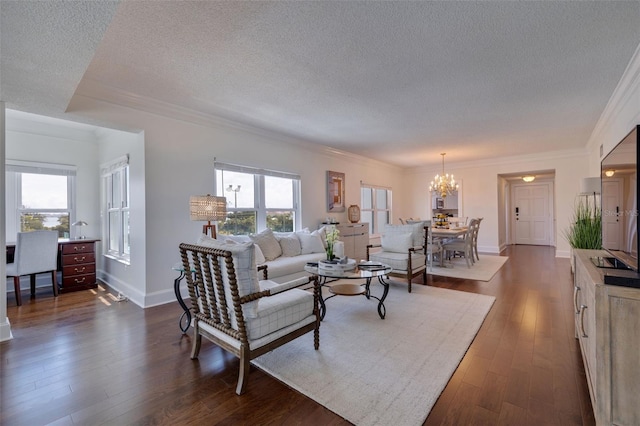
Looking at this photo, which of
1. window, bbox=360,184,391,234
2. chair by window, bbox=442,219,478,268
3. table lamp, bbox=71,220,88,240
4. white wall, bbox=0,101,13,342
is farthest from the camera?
window, bbox=360,184,391,234

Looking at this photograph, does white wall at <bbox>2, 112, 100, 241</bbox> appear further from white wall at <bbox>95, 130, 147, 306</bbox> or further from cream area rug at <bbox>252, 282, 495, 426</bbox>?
cream area rug at <bbox>252, 282, 495, 426</bbox>

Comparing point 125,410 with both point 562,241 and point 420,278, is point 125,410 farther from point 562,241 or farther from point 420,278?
point 562,241

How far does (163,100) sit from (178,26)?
5.72ft

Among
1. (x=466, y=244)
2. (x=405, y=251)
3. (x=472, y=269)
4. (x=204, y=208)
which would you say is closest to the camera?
(x=204, y=208)

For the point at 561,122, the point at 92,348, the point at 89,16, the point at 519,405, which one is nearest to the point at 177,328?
the point at 92,348

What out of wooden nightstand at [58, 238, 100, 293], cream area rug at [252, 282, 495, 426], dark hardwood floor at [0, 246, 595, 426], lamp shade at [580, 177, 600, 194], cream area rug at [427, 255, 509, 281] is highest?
lamp shade at [580, 177, 600, 194]

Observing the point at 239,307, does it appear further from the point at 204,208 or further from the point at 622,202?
the point at 622,202

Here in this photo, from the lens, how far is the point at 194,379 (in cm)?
209

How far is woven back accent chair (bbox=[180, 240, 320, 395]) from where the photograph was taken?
1.93 metres

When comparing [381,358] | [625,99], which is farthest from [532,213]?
[381,358]

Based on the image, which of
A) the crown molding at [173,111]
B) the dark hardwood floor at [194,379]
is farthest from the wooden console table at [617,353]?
the crown molding at [173,111]

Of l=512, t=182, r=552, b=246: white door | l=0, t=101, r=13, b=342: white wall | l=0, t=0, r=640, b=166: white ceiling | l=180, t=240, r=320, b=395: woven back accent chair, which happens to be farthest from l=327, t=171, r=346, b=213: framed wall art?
l=512, t=182, r=552, b=246: white door

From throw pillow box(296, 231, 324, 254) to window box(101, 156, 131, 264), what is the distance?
8.62 feet

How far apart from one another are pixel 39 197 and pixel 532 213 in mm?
13090
